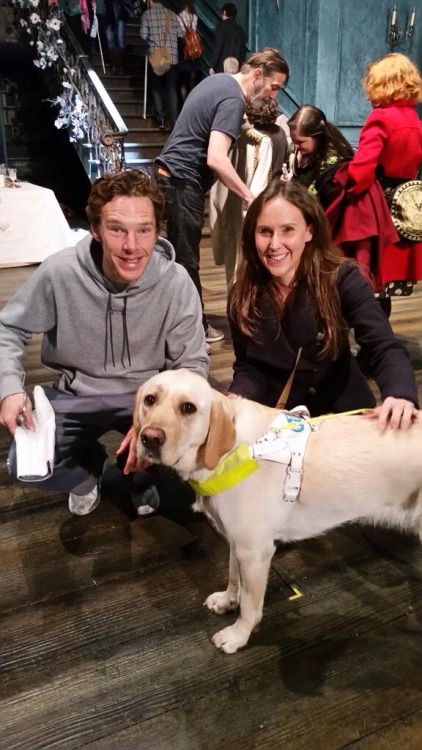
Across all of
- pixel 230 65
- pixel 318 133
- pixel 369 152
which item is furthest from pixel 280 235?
pixel 230 65

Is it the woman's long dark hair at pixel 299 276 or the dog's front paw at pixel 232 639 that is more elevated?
the woman's long dark hair at pixel 299 276

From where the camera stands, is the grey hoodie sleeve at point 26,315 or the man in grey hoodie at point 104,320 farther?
the grey hoodie sleeve at point 26,315

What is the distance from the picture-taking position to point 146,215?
173 centimetres

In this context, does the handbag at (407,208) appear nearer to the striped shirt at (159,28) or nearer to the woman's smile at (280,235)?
the woman's smile at (280,235)

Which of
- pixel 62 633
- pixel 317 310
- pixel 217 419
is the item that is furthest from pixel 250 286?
pixel 62 633

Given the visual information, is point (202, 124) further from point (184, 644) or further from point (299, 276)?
point (184, 644)

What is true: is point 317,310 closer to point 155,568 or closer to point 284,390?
point 284,390

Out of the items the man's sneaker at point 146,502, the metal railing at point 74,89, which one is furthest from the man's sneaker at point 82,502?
→ the metal railing at point 74,89

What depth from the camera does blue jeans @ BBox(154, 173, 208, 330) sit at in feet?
10.8

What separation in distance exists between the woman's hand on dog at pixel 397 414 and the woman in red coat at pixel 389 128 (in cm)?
172

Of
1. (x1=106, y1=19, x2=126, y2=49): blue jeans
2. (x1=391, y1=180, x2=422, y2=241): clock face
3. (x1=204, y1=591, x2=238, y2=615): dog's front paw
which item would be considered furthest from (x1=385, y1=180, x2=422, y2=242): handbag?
(x1=106, y1=19, x2=126, y2=49): blue jeans

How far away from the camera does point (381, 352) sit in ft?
5.60

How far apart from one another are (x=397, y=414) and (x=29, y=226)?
5222mm

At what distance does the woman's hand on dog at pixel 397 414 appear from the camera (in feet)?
4.73
